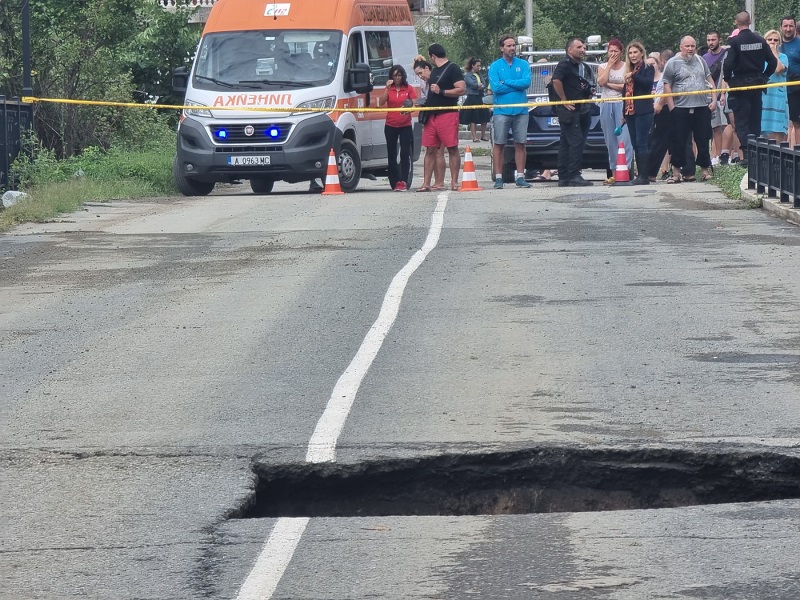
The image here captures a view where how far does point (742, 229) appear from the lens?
14430mm

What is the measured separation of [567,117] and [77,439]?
44.5ft

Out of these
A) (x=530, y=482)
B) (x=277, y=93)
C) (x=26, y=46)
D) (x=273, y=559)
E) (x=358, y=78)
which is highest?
(x=26, y=46)

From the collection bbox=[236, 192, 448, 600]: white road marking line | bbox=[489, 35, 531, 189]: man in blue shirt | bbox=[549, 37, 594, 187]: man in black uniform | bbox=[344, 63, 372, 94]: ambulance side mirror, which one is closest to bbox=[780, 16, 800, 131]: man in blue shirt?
bbox=[549, 37, 594, 187]: man in black uniform

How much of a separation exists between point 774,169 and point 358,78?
688 cm

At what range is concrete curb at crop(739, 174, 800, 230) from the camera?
1477cm

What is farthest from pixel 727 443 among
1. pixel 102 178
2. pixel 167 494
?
pixel 102 178

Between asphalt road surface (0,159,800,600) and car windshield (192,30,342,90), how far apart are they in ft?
25.7

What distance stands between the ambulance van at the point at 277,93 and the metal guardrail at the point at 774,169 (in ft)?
19.5

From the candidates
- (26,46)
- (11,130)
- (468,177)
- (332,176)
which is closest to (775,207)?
(468,177)

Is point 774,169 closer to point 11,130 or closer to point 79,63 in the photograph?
point 11,130

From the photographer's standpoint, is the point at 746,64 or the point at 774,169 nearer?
the point at 774,169

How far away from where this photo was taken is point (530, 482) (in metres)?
6.28

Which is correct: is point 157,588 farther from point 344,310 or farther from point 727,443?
point 344,310

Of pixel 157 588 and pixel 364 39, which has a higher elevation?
pixel 364 39
